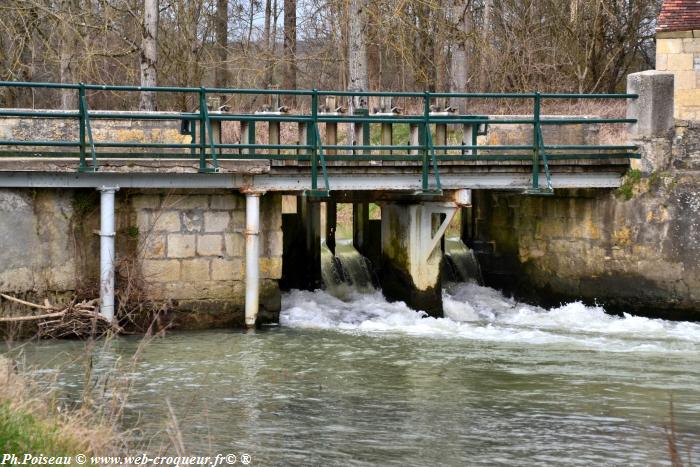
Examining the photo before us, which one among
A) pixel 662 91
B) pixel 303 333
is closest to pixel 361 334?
pixel 303 333

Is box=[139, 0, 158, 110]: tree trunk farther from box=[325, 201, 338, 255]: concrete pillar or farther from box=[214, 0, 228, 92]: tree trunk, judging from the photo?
box=[214, 0, 228, 92]: tree trunk

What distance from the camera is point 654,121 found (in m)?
17.1

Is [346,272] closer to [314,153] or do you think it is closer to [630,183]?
[314,153]

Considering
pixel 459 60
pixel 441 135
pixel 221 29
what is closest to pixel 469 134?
pixel 441 135

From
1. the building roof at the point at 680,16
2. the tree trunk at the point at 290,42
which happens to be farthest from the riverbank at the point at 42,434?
the tree trunk at the point at 290,42

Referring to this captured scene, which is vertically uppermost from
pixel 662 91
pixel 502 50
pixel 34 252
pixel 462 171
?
pixel 502 50

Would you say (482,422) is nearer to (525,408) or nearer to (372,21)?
(525,408)

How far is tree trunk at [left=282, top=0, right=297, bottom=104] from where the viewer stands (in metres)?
30.0

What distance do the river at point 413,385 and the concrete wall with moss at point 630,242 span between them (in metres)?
0.49

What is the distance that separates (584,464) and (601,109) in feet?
45.9

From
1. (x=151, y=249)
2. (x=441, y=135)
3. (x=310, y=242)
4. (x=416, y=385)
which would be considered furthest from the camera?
(x=310, y=242)

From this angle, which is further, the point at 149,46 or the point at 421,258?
the point at 149,46

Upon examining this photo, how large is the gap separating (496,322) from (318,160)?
350 cm

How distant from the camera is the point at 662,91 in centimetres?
1716
